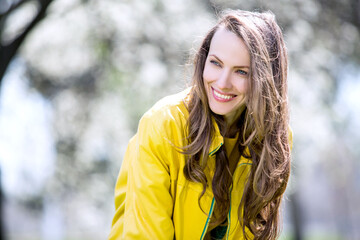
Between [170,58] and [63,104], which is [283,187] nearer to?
[170,58]

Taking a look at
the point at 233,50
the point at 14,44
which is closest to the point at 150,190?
the point at 233,50

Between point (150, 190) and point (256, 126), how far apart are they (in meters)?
0.69

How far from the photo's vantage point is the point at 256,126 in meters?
2.91

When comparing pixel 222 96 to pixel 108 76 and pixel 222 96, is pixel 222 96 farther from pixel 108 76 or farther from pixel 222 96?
pixel 108 76

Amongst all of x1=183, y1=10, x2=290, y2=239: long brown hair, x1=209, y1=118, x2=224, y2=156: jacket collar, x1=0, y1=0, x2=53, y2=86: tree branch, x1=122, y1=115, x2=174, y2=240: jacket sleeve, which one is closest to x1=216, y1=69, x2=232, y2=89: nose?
x1=183, y1=10, x2=290, y2=239: long brown hair

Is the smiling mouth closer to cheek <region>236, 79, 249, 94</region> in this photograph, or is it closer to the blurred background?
cheek <region>236, 79, 249, 94</region>

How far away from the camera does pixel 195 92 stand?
2.97 metres

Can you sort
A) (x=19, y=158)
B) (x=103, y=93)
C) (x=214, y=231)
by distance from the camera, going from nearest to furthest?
1. (x=214, y=231)
2. (x=103, y=93)
3. (x=19, y=158)

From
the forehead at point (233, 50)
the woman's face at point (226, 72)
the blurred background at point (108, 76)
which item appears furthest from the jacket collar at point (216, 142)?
the blurred background at point (108, 76)

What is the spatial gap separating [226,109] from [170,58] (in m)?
6.25

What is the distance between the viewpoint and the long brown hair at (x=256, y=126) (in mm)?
2797

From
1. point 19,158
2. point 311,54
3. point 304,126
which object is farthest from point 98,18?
point 19,158

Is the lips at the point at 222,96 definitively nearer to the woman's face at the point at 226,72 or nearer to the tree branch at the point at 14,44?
the woman's face at the point at 226,72

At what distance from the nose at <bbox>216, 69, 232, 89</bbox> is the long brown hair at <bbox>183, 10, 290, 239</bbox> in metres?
0.12
